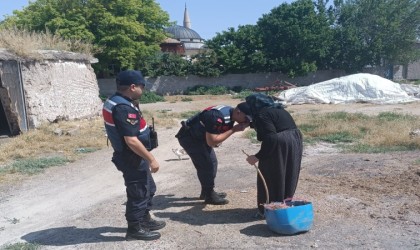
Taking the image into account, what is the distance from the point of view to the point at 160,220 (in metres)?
5.20

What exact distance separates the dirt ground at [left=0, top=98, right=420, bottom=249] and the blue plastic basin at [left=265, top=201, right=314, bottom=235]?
0.31ft

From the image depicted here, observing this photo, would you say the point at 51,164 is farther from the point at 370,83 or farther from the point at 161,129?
the point at 370,83

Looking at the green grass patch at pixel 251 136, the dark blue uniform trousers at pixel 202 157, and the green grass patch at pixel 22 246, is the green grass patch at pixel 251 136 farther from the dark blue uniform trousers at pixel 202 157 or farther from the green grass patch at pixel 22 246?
the green grass patch at pixel 22 246

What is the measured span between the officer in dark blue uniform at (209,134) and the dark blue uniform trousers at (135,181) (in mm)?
846

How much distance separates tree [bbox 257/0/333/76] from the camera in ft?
99.0

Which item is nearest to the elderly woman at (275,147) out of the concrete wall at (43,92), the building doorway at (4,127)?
the concrete wall at (43,92)

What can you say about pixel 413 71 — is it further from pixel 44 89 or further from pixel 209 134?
pixel 209 134

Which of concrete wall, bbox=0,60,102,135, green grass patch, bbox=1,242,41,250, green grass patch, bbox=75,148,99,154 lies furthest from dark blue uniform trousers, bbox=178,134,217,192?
concrete wall, bbox=0,60,102,135

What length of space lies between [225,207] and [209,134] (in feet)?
3.70

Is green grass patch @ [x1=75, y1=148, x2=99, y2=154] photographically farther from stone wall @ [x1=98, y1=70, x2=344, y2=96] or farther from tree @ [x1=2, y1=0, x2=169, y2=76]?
stone wall @ [x1=98, y1=70, x2=344, y2=96]

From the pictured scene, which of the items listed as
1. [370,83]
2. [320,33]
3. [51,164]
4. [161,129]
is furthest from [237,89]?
[51,164]

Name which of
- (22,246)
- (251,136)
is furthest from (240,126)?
(251,136)

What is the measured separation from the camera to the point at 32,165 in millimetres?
8688

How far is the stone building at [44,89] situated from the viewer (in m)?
12.0
